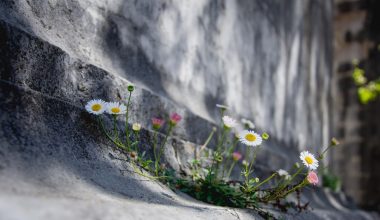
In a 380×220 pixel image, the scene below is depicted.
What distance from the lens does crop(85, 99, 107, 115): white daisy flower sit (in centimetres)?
122

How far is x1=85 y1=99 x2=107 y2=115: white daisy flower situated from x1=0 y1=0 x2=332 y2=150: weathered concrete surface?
20cm

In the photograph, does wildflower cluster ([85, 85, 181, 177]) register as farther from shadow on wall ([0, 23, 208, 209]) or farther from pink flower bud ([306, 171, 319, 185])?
pink flower bud ([306, 171, 319, 185])

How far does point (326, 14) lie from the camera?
16.8 ft

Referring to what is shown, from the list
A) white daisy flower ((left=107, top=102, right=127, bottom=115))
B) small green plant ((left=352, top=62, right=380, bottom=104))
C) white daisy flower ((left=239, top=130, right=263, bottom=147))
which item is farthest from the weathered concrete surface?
small green plant ((left=352, top=62, right=380, bottom=104))

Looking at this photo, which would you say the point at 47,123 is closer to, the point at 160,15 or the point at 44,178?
the point at 44,178

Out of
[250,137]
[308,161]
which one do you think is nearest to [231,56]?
[250,137]

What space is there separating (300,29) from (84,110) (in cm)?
303

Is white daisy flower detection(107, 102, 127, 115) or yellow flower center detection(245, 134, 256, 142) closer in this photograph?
white daisy flower detection(107, 102, 127, 115)

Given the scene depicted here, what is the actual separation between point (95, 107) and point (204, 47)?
1033mm

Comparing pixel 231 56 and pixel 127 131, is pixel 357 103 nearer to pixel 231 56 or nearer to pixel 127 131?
pixel 231 56

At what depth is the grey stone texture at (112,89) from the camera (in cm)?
95

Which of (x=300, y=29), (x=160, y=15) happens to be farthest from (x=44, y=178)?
(x=300, y=29)

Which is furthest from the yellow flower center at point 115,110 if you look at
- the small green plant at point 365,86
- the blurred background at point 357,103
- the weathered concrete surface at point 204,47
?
the blurred background at point 357,103

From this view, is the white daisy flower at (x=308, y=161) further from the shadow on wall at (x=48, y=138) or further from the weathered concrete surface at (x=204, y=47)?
the weathered concrete surface at (x=204, y=47)
